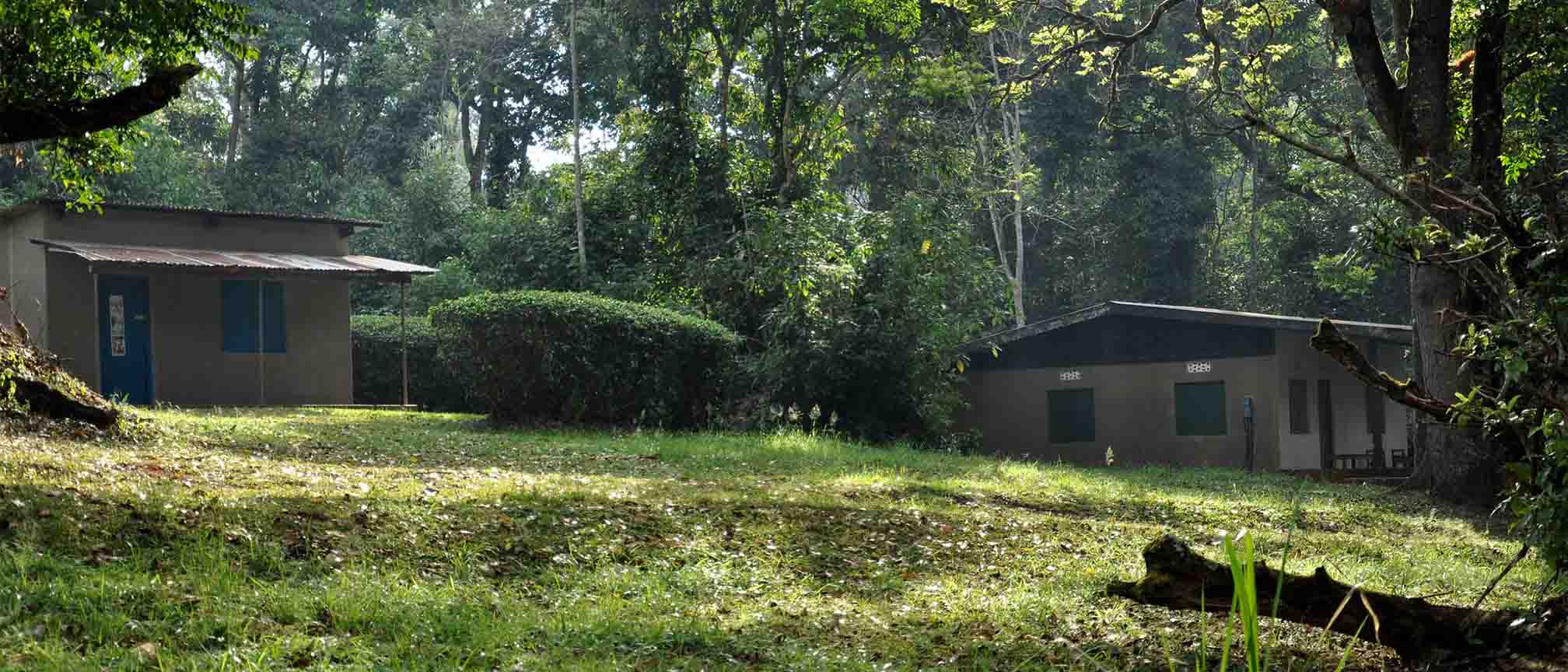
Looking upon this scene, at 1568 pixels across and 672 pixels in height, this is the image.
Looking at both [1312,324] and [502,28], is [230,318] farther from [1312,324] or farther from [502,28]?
[502,28]

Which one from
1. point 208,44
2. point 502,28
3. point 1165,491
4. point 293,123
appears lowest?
point 1165,491

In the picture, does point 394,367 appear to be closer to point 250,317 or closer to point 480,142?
point 250,317

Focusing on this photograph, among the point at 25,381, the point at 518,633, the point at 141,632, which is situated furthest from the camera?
the point at 25,381

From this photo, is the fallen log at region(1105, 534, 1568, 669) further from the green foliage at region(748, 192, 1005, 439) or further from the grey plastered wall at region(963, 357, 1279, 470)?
the grey plastered wall at region(963, 357, 1279, 470)

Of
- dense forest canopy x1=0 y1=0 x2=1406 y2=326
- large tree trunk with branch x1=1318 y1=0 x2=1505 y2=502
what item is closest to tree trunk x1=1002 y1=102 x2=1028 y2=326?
dense forest canopy x1=0 y1=0 x2=1406 y2=326

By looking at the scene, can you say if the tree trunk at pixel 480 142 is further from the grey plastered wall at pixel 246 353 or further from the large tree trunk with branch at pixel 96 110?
the large tree trunk with branch at pixel 96 110

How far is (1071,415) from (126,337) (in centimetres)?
1714

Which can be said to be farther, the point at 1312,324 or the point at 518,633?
the point at 1312,324

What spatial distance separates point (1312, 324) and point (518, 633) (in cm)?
2053

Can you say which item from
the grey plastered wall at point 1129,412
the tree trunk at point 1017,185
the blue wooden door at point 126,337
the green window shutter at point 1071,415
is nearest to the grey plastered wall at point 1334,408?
the grey plastered wall at point 1129,412

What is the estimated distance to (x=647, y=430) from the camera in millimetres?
20875

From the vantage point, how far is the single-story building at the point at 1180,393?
25531mm

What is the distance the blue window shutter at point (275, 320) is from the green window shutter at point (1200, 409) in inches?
641

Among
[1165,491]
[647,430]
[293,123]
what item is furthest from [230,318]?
[293,123]
